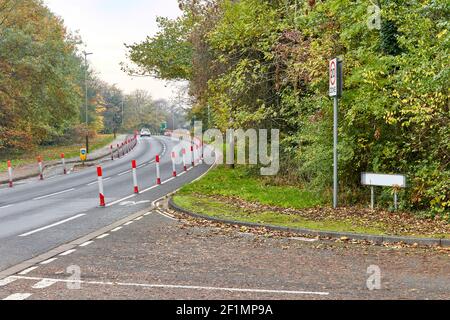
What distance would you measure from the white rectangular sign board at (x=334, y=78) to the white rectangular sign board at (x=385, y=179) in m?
2.13

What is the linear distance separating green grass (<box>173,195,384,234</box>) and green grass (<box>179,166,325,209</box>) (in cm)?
148

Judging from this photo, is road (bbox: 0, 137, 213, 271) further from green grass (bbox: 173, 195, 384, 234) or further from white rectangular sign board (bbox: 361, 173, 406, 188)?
white rectangular sign board (bbox: 361, 173, 406, 188)

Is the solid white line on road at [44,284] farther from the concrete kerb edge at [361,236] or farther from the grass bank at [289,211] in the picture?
the grass bank at [289,211]

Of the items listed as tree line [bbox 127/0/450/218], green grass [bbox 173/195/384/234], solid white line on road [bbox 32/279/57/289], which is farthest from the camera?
tree line [bbox 127/0/450/218]

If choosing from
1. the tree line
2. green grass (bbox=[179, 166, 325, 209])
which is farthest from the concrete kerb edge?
green grass (bbox=[179, 166, 325, 209])

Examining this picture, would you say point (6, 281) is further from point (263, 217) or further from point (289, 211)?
point (289, 211)

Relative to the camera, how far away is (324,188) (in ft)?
49.3

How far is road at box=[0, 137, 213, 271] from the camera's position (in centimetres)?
1001

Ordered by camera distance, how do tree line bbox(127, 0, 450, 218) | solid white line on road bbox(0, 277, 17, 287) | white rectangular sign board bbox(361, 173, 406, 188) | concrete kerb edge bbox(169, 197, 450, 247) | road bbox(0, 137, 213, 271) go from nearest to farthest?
solid white line on road bbox(0, 277, 17, 287), concrete kerb edge bbox(169, 197, 450, 247), road bbox(0, 137, 213, 271), tree line bbox(127, 0, 450, 218), white rectangular sign board bbox(361, 173, 406, 188)

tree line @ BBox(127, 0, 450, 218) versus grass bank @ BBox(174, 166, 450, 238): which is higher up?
tree line @ BBox(127, 0, 450, 218)

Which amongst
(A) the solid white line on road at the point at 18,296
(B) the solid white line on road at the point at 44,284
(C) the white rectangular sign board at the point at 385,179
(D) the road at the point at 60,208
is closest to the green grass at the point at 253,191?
(D) the road at the point at 60,208

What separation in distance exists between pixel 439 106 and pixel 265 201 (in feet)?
18.5

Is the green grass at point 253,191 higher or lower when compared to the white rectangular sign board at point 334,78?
lower

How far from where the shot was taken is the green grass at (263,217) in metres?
10.5
